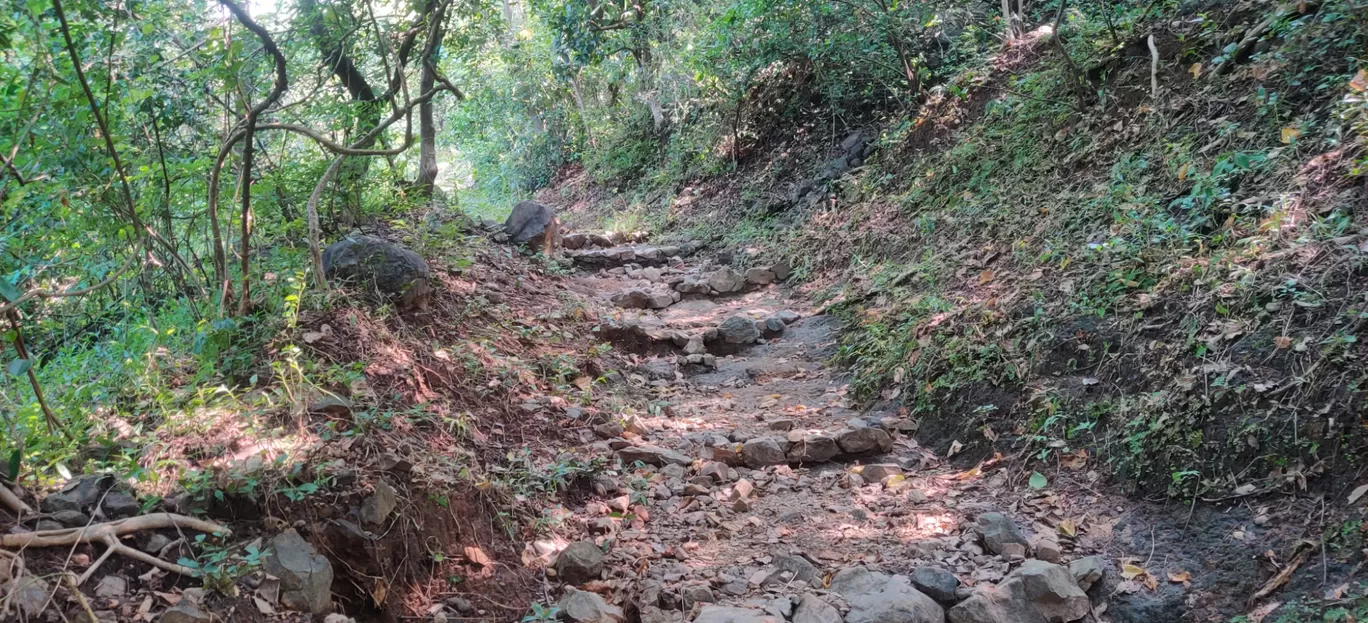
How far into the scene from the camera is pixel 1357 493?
2.57 meters

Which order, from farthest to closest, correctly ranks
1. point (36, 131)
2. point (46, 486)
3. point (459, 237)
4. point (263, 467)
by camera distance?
point (459, 237)
point (36, 131)
point (263, 467)
point (46, 486)

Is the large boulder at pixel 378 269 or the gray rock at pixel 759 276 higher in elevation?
the large boulder at pixel 378 269

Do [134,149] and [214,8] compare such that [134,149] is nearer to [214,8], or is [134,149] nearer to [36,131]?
[36,131]

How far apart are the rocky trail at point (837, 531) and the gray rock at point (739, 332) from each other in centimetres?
83

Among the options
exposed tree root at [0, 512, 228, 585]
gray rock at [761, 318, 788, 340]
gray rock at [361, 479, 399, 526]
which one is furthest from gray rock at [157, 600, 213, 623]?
gray rock at [761, 318, 788, 340]

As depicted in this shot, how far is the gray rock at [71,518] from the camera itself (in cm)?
233

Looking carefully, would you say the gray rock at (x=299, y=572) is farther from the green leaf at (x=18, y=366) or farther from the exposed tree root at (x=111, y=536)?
the green leaf at (x=18, y=366)

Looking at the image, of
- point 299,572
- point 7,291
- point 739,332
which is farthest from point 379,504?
point 739,332

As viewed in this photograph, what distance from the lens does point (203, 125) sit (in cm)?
506

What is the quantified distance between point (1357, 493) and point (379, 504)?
131 inches

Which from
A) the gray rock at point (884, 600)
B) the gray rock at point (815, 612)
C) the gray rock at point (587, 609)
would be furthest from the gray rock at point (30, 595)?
the gray rock at point (884, 600)

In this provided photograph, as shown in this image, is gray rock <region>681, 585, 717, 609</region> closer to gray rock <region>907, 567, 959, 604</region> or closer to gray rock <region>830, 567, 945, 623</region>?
gray rock <region>830, 567, 945, 623</region>

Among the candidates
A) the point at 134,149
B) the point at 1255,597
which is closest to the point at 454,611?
the point at 1255,597

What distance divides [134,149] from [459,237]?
9.56 ft
